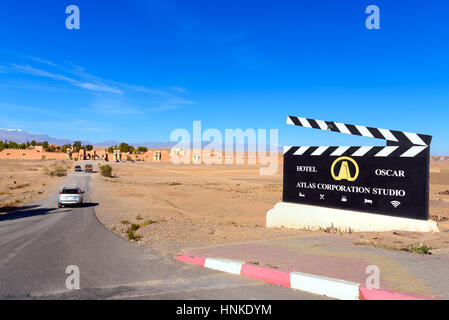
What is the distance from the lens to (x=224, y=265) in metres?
6.45

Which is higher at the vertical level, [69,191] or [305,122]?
[305,122]

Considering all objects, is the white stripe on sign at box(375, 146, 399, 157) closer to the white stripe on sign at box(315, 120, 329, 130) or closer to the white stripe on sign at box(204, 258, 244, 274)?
the white stripe on sign at box(315, 120, 329, 130)

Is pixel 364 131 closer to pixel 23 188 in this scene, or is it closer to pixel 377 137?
pixel 377 137

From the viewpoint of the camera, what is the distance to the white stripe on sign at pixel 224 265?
6254 millimetres

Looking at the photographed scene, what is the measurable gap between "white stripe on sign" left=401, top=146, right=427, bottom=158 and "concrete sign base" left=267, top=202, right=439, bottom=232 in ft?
5.75

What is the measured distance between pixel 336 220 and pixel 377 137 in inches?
114

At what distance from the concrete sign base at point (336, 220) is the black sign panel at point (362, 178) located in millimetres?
172

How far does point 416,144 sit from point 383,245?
303 cm

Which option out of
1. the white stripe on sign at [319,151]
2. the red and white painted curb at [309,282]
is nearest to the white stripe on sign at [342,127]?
the white stripe on sign at [319,151]

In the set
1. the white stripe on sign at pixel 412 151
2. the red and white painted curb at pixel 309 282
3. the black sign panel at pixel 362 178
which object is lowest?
the red and white painted curb at pixel 309 282

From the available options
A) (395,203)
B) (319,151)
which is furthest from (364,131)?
(395,203)

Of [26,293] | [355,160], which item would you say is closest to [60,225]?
[26,293]

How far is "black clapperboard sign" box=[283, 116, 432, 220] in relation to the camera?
900 cm

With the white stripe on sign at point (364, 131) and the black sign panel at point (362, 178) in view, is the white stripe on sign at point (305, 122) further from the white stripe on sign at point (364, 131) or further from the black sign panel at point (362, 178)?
the white stripe on sign at point (364, 131)
